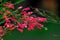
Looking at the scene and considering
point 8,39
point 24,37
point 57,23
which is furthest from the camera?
point 57,23

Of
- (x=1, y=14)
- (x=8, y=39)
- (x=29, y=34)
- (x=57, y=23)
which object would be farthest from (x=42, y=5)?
(x=1, y=14)

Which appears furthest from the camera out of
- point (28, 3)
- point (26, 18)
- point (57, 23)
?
point (28, 3)

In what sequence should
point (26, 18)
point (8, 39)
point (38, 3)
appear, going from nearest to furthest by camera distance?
point (26, 18)
point (8, 39)
point (38, 3)

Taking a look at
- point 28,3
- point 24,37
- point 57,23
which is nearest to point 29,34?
point 24,37

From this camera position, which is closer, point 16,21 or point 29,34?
point 16,21

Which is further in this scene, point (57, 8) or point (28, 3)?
point (57, 8)

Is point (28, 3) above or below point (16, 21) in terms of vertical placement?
below

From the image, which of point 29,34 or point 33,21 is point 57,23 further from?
point 33,21

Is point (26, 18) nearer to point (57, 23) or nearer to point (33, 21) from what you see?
point (33, 21)

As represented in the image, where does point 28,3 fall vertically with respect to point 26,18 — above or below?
below
